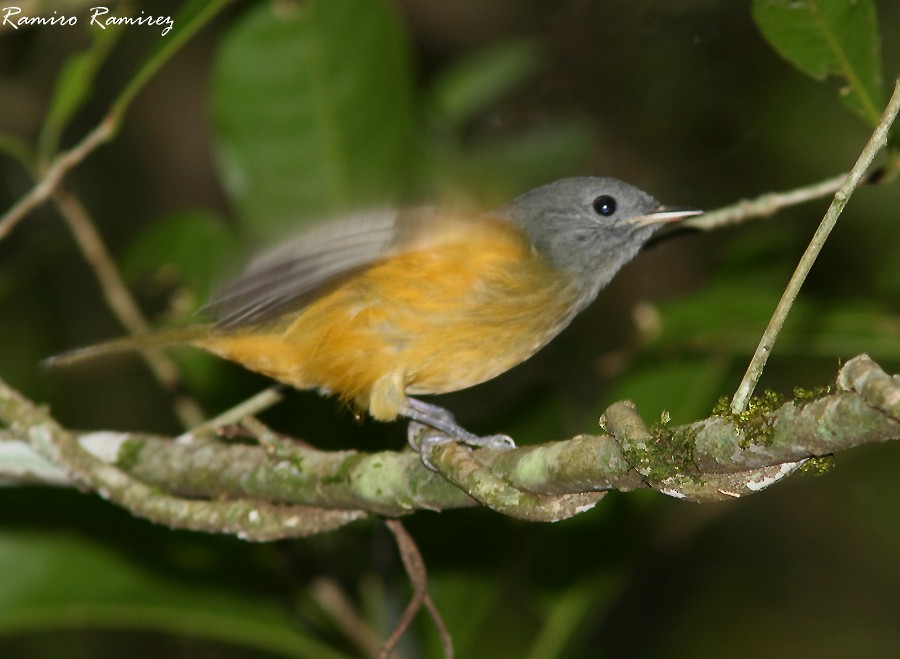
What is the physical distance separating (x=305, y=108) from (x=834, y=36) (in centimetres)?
203

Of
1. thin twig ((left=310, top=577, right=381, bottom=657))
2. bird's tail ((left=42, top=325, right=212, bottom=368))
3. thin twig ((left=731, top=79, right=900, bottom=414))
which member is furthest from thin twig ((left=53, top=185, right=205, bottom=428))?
thin twig ((left=731, top=79, right=900, bottom=414))

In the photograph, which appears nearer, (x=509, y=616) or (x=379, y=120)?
(x=379, y=120)

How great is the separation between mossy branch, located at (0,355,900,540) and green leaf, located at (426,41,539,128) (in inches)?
110

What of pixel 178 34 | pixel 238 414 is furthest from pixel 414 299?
pixel 178 34

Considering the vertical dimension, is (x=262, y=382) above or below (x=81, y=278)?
below

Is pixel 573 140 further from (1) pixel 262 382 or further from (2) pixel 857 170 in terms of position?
(2) pixel 857 170

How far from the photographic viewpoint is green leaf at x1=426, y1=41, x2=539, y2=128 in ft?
18.0

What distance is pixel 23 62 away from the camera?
504 centimetres

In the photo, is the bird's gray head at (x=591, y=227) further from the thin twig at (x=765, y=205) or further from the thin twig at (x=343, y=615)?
the thin twig at (x=343, y=615)

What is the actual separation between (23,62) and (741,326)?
3.42 metres

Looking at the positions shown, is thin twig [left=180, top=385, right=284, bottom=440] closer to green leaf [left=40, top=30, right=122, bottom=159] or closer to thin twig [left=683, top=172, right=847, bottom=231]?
green leaf [left=40, top=30, right=122, bottom=159]

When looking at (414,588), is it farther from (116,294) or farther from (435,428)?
(116,294)

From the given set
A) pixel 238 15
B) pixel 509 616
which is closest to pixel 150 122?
pixel 238 15

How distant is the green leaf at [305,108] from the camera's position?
421 cm
